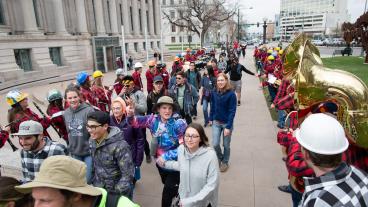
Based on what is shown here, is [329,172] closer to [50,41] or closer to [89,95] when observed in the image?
[89,95]

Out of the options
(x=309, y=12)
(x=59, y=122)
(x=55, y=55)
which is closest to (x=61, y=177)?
(x=59, y=122)

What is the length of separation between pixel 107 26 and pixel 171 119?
1214 inches

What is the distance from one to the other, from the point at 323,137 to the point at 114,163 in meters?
2.01

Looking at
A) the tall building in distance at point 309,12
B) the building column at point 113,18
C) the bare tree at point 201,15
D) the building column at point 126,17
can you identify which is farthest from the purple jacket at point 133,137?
the tall building in distance at point 309,12

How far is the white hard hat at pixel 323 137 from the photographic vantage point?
5.26 ft

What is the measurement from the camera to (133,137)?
3959 millimetres

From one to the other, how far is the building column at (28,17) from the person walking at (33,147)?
779 inches

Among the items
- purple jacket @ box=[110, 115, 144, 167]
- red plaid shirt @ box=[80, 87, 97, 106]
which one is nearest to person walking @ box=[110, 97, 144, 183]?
purple jacket @ box=[110, 115, 144, 167]

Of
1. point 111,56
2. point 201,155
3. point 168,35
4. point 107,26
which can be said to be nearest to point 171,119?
point 201,155

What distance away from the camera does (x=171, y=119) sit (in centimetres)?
345

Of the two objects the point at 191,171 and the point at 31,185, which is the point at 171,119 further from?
the point at 31,185

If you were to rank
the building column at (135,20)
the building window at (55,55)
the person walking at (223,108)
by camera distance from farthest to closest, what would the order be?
the building column at (135,20) < the building window at (55,55) < the person walking at (223,108)

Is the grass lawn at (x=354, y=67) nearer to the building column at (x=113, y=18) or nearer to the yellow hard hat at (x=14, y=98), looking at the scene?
the yellow hard hat at (x=14, y=98)

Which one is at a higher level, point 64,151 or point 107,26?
point 107,26
